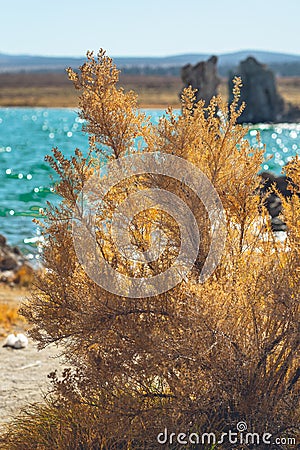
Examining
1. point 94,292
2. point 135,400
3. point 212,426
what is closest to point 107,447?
point 135,400

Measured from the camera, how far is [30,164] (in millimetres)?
44500

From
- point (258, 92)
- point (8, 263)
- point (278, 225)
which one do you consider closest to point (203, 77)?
point (278, 225)

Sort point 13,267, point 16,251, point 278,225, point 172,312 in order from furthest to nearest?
point 278,225 → point 16,251 → point 13,267 → point 172,312

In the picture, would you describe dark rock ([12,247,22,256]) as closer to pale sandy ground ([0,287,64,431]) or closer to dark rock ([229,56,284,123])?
pale sandy ground ([0,287,64,431])

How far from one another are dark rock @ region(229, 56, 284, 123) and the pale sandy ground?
264 feet

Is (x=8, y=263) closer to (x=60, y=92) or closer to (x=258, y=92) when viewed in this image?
(x=258, y=92)

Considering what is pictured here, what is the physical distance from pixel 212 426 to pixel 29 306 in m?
1.37

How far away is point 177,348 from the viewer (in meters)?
4.14

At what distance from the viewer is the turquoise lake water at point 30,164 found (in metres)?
22.3

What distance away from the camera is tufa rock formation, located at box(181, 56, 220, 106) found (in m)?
48.4

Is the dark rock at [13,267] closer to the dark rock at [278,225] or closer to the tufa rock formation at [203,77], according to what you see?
the dark rock at [278,225]

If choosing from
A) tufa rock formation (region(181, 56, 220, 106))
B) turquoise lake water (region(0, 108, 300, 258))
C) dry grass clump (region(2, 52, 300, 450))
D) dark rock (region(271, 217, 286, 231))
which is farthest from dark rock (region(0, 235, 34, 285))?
Result: tufa rock formation (region(181, 56, 220, 106))

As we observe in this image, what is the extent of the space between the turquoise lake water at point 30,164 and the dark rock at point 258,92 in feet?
5.99

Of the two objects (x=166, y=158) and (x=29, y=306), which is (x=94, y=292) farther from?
(x=166, y=158)
